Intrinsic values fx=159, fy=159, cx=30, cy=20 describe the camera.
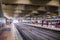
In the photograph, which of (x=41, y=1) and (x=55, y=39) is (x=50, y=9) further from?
(x=55, y=39)

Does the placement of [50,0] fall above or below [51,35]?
above

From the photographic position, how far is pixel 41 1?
30.5 ft

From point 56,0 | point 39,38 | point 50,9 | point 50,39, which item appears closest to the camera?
point 50,39

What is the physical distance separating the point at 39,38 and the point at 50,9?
1126 cm

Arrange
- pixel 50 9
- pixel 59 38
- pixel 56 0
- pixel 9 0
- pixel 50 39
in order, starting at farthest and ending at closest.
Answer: pixel 50 9 → pixel 56 0 → pixel 9 0 → pixel 50 39 → pixel 59 38

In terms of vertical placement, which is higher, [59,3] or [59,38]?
[59,3]

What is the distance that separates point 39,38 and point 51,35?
0.13 meters

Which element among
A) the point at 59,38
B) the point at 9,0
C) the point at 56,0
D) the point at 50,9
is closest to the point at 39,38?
the point at 59,38

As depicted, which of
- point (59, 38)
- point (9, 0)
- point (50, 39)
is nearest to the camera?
point (59, 38)

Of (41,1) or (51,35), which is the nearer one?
(51,35)

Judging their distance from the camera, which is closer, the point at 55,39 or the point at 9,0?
the point at 55,39

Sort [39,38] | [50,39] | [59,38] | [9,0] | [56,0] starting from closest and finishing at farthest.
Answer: [59,38] < [50,39] < [39,38] < [9,0] < [56,0]

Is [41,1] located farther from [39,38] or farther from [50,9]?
[39,38]

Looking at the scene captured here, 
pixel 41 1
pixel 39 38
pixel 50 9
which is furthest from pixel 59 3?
pixel 39 38
